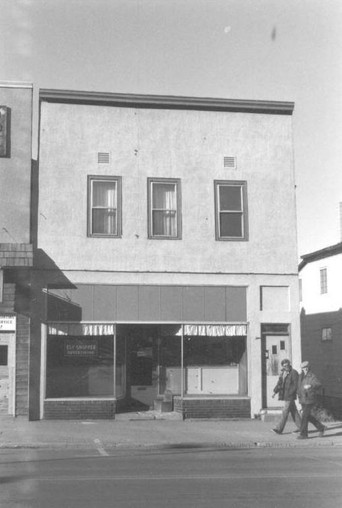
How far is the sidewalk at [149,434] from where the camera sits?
13781mm

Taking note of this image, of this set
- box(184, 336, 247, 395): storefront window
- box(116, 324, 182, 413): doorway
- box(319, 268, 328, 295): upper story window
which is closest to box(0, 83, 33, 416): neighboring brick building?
box(116, 324, 182, 413): doorway

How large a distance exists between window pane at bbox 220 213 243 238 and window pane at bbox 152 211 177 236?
128 cm

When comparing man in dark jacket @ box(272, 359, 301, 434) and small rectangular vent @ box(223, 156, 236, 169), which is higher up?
small rectangular vent @ box(223, 156, 236, 169)

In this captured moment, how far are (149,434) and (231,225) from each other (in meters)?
6.10

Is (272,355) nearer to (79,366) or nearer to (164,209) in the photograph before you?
(164,209)

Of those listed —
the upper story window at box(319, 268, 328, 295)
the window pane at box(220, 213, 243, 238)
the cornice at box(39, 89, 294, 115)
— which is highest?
the cornice at box(39, 89, 294, 115)

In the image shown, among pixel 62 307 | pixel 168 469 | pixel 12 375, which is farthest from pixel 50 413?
pixel 168 469

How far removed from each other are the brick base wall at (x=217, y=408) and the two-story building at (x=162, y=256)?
Answer: 3cm

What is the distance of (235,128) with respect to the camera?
61.1ft

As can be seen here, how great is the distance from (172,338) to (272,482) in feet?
29.3

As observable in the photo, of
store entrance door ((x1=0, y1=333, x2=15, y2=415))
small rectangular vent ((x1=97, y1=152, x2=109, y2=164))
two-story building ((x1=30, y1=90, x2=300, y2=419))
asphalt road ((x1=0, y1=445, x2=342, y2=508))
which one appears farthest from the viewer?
small rectangular vent ((x1=97, y1=152, x2=109, y2=164))

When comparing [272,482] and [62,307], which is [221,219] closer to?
[62,307]

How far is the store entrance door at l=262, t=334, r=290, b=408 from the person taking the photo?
18016 millimetres

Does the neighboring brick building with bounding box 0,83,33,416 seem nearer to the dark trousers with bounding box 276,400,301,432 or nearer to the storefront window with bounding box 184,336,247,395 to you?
the storefront window with bounding box 184,336,247,395
